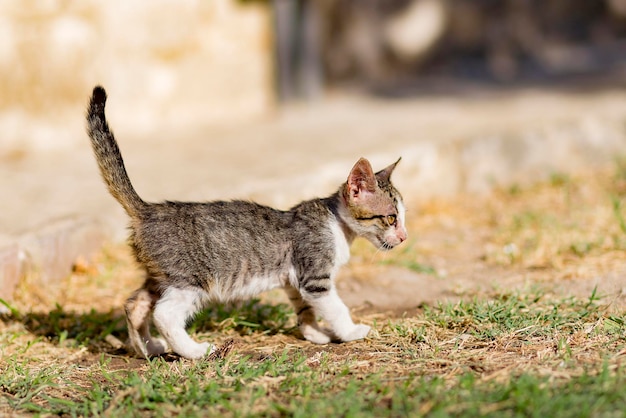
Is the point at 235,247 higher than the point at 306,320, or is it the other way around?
the point at 235,247

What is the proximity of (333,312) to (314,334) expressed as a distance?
A: 0.78 ft

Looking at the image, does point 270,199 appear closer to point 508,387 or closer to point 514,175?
point 514,175

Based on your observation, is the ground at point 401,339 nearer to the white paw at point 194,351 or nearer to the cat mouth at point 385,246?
the white paw at point 194,351

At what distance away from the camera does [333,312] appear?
4453mm

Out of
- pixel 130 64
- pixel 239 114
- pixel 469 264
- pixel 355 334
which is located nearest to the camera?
pixel 355 334

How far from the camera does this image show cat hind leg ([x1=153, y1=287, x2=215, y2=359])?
4.23 meters

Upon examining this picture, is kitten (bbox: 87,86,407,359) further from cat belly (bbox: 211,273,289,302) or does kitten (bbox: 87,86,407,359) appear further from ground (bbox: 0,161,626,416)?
ground (bbox: 0,161,626,416)

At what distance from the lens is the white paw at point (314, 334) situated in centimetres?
459

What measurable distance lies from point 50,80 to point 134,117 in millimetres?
1098

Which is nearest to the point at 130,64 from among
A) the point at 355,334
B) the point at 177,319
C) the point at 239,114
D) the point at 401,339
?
the point at 239,114

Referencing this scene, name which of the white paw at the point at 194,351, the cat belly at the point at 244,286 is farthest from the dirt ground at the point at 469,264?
the white paw at the point at 194,351

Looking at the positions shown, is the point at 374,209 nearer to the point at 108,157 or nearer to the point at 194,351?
the point at 194,351

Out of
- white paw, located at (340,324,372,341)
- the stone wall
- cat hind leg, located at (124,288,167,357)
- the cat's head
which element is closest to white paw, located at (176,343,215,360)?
cat hind leg, located at (124,288,167,357)

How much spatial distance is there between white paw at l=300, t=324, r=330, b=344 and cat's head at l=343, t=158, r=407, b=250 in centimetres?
58
